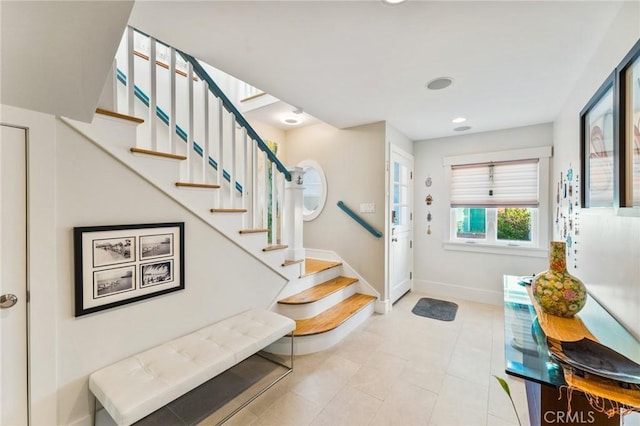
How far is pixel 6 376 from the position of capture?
1278 mm

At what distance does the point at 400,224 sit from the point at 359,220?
772 mm

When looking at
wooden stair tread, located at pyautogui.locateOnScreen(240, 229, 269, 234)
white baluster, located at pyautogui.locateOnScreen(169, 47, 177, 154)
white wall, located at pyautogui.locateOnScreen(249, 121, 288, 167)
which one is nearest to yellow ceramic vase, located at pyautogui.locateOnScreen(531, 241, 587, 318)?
wooden stair tread, located at pyautogui.locateOnScreen(240, 229, 269, 234)

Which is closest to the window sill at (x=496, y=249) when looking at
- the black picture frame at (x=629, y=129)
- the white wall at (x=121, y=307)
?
the black picture frame at (x=629, y=129)

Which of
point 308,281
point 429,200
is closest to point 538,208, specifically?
point 429,200

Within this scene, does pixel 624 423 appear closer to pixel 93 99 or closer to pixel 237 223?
pixel 237 223

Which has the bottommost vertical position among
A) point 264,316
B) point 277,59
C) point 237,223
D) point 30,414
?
point 30,414

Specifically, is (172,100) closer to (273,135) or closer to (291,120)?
(291,120)

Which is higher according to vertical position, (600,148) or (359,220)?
(600,148)

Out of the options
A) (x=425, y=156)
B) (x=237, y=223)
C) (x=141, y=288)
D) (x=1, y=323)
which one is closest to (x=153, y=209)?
(x=141, y=288)

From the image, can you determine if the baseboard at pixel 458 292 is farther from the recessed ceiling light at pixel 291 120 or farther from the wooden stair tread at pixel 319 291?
the recessed ceiling light at pixel 291 120

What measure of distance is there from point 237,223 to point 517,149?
3.62 meters

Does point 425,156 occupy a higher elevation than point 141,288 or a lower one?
higher

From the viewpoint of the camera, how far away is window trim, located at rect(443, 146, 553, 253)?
131 inches

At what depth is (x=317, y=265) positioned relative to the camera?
11.6 feet
